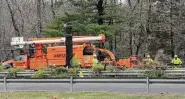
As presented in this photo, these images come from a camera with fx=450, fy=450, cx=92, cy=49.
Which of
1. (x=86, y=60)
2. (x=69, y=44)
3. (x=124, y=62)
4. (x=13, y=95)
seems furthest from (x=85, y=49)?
(x=13, y=95)

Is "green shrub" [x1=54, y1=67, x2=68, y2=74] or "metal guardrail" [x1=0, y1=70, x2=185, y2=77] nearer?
"metal guardrail" [x1=0, y1=70, x2=185, y2=77]

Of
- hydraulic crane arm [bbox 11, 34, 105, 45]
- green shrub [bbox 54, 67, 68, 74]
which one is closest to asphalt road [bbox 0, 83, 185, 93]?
green shrub [bbox 54, 67, 68, 74]

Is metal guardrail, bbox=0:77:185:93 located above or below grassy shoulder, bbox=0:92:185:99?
above

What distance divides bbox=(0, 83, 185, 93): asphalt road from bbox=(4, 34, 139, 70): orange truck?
16.0 metres

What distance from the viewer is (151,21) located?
181ft

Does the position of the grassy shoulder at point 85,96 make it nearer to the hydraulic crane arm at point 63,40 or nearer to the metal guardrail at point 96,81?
the metal guardrail at point 96,81

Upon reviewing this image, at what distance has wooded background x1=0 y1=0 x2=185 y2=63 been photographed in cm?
4878

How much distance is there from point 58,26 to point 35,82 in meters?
27.0

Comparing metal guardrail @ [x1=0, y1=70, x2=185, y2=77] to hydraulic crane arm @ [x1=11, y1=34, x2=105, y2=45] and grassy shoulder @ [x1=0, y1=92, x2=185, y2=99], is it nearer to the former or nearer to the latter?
grassy shoulder @ [x1=0, y1=92, x2=185, y2=99]

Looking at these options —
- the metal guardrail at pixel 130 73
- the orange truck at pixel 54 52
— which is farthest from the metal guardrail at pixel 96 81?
the orange truck at pixel 54 52

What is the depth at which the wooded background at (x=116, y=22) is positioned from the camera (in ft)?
160

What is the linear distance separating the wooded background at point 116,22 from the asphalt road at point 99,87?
2507 centimetres

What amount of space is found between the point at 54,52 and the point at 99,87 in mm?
19580

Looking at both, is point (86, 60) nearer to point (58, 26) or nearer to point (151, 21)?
point (58, 26)
